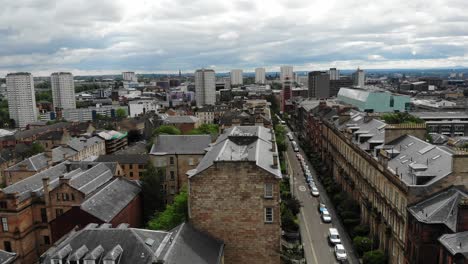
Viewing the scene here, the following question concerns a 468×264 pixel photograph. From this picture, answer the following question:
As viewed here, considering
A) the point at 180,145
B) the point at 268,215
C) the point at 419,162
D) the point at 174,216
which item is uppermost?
the point at 419,162

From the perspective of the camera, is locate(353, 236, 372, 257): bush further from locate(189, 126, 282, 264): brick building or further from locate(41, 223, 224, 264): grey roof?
locate(41, 223, 224, 264): grey roof

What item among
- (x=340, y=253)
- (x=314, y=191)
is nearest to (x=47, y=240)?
(x=340, y=253)

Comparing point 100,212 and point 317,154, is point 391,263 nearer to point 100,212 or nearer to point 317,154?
point 100,212

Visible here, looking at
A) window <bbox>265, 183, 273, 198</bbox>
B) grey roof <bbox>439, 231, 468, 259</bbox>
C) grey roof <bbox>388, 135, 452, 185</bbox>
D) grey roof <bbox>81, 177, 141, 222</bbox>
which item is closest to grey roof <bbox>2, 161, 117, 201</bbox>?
grey roof <bbox>81, 177, 141, 222</bbox>

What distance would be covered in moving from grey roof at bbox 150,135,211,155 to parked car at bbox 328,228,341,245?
28.7m

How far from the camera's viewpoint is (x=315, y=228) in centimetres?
6244

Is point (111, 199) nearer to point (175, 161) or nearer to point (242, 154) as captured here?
point (242, 154)

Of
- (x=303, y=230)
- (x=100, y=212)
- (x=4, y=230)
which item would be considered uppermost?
(x=100, y=212)

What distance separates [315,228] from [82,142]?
71.3 m

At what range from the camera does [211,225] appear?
36406 mm

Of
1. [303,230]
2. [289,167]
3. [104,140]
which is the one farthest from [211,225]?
[104,140]

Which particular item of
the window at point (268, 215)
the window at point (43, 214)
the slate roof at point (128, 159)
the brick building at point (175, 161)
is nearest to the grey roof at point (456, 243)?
the window at point (268, 215)

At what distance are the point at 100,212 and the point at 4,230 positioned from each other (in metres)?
15.4

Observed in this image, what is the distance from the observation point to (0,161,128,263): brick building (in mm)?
52781
